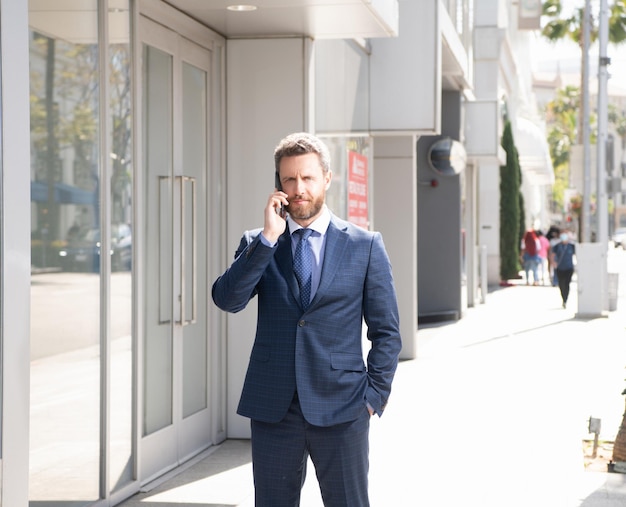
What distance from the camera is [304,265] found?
415cm

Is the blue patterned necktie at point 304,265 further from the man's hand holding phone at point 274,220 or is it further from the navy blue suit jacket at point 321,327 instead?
the man's hand holding phone at point 274,220

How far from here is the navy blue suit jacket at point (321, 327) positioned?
13.2ft

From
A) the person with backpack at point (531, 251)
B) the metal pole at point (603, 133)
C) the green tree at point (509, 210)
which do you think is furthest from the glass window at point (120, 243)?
the green tree at point (509, 210)

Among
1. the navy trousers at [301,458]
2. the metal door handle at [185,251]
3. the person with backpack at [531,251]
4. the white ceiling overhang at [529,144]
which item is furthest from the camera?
the white ceiling overhang at [529,144]

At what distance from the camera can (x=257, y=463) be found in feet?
13.5

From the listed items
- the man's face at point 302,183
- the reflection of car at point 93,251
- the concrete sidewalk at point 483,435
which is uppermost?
the man's face at point 302,183

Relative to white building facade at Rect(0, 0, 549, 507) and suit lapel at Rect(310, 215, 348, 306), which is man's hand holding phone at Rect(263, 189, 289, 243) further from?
white building facade at Rect(0, 0, 549, 507)

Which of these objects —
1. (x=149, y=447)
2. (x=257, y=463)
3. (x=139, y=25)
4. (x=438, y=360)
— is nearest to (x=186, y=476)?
(x=149, y=447)

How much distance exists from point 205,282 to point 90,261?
2.28 m

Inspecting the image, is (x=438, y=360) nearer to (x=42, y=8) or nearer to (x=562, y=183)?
(x=42, y=8)

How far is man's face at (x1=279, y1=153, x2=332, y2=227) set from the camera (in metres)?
4.02

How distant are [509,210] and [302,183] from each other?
108ft

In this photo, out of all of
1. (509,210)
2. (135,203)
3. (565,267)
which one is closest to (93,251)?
(135,203)

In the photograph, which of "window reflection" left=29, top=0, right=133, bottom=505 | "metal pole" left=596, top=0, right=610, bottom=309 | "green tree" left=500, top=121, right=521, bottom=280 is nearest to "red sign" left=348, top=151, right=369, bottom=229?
"window reflection" left=29, top=0, right=133, bottom=505
